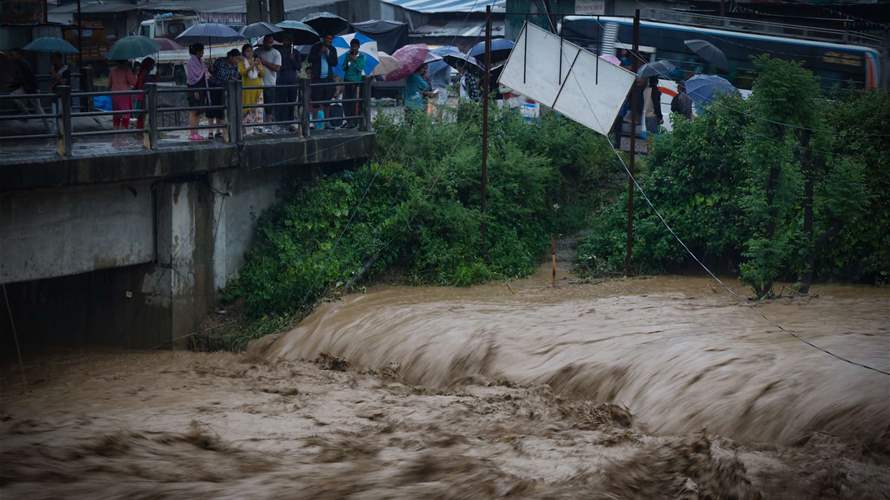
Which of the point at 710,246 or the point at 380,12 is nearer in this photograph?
the point at 710,246

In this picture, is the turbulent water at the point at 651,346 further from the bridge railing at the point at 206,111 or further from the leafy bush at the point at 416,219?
the bridge railing at the point at 206,111

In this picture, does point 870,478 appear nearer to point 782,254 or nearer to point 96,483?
point 96,483

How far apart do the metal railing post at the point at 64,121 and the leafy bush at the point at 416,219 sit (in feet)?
12.8

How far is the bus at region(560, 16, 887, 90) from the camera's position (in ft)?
72.1

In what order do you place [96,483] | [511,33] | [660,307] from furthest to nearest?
[511,33], [660,307], [96,483]

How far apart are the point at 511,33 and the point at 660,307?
1568 centimetres

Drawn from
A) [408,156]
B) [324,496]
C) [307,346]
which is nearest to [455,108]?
[408,156]

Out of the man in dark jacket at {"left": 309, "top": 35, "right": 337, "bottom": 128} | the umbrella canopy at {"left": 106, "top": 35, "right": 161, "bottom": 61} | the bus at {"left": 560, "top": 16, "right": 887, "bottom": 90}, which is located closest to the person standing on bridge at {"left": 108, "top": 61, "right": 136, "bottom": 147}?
the umbrella canopy at {"left": 106, "top": 35, "right": 161, "bottom": 61}

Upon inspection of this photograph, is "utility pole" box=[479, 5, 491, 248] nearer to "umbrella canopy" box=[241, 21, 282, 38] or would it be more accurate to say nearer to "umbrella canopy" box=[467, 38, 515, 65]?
"umbrella canopy" box=[241, 21, 282, 38]

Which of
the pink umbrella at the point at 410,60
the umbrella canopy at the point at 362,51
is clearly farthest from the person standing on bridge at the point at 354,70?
the pink umbrella at the point at 410,60

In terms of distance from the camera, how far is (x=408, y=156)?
20422mm

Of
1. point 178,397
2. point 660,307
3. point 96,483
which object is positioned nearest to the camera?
point 96,483

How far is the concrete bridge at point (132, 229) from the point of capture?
50.5 ft

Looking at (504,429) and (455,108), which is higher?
(455,108)
